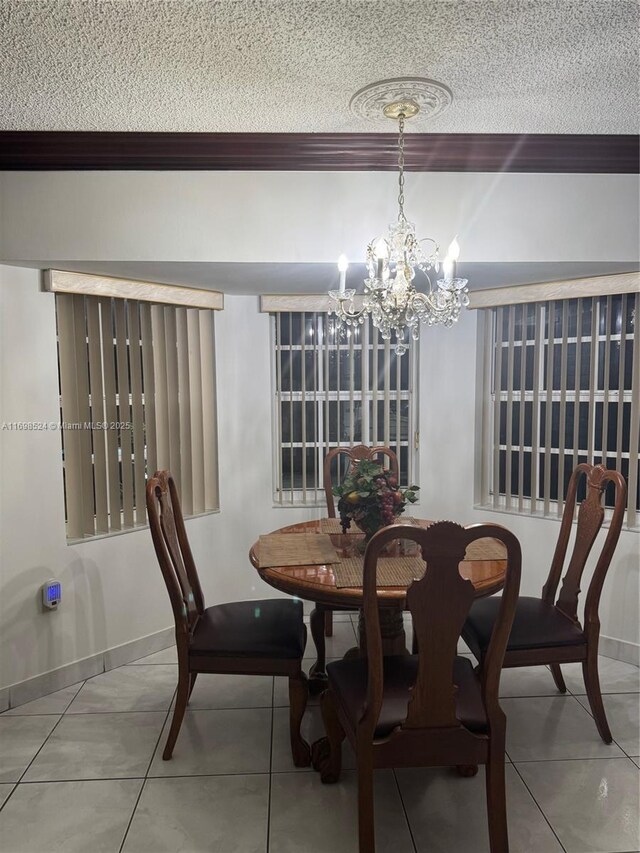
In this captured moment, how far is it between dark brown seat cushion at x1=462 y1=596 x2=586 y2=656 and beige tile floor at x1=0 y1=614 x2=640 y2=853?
444mm

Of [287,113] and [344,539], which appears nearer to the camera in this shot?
[287,113]

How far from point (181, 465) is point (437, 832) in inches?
87.0

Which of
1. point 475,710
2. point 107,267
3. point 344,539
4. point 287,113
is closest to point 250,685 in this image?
point 344,539

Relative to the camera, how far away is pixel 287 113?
2.35 m

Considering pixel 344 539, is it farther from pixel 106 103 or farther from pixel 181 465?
pixel 106 103

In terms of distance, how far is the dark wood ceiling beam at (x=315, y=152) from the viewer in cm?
259

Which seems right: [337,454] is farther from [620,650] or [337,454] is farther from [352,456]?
[620,650]

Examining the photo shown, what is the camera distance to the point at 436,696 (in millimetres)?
1737

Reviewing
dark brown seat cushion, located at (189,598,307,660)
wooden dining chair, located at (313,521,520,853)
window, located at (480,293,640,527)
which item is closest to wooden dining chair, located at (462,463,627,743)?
wooden dining chair, located at (313,521,520,853)

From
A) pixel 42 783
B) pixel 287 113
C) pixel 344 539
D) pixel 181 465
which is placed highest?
pixel 287 113

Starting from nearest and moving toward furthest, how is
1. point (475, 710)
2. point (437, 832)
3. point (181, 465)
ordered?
point (475, 710)
point (437, 832)
point (181, 465)

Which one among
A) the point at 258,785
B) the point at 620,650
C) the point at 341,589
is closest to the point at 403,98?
the point at 341,589

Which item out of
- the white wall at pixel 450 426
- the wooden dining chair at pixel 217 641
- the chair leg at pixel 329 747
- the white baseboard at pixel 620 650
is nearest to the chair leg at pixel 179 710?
the wooden dining chair at pixel 217 641

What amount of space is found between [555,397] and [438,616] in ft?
7.16
